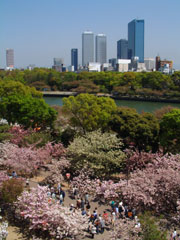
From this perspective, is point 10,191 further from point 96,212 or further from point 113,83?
point 113,83

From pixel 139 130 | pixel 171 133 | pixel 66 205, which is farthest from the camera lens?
pixel 139 130

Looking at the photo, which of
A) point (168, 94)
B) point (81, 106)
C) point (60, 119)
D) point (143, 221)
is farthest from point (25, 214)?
point (168, 94)

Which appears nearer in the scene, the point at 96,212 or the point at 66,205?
the point at 96,212

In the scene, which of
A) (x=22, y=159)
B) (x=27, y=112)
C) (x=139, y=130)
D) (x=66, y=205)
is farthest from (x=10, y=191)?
(x=27, y=112)

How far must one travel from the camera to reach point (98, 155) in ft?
48.9

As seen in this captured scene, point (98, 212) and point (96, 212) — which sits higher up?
point (96, 212)

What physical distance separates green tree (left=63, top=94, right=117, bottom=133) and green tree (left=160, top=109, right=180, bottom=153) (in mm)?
3874

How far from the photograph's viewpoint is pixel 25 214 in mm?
10828

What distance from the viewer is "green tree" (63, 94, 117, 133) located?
19.7 metres

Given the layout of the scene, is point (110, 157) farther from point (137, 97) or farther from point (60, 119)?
point (137, 97)

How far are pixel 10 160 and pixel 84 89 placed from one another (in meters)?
47.9

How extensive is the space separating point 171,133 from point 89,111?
581 centimetres

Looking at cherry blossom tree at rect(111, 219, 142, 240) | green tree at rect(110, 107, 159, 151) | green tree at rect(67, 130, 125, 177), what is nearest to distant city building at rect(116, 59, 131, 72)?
green tree at rect(110, 107, 159, 151)

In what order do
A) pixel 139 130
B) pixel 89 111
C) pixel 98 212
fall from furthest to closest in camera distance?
pixel 89 111 < pixel 139 130 < pixel 98 212
